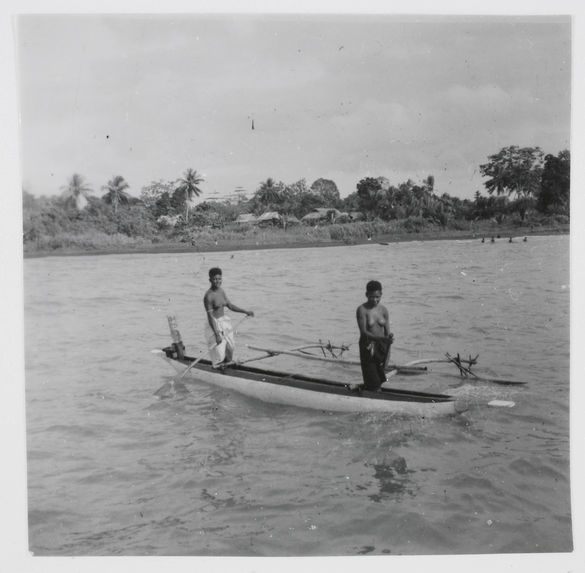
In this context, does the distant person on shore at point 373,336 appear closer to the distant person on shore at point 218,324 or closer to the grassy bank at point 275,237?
the distant person on shore at point 218,324

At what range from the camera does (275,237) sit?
22422mm

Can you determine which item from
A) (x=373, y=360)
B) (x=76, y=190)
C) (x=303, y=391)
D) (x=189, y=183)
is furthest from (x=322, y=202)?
(x=373, y=360)

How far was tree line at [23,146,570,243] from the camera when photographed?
7238mm

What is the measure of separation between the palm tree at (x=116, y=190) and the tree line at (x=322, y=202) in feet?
0.05

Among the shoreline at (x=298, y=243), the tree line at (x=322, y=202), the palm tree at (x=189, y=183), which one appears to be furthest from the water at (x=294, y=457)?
the shoreline at (x=298, y=243)

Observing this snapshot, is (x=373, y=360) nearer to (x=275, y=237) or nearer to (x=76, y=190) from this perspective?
(x=76, y=190)

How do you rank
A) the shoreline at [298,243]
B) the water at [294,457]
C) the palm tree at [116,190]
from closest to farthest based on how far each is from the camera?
the water at [294,457] < the palm tree at [116,190] < the shoreline at [298,243]

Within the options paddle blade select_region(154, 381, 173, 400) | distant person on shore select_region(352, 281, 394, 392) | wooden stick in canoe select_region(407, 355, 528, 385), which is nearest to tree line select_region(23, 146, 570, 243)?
wooden stick in canoe select_region(407, 355, 528, 385)

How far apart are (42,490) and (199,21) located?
14.4 feet

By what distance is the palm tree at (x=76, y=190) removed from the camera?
23.6ft

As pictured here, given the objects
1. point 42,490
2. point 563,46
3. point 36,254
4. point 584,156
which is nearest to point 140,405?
point 42,490

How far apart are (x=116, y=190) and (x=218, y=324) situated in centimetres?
382

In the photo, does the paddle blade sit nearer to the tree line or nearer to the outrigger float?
the outrigger float

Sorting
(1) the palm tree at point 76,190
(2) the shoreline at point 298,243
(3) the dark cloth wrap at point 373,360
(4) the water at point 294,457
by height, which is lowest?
(4) the water at point 294,457
